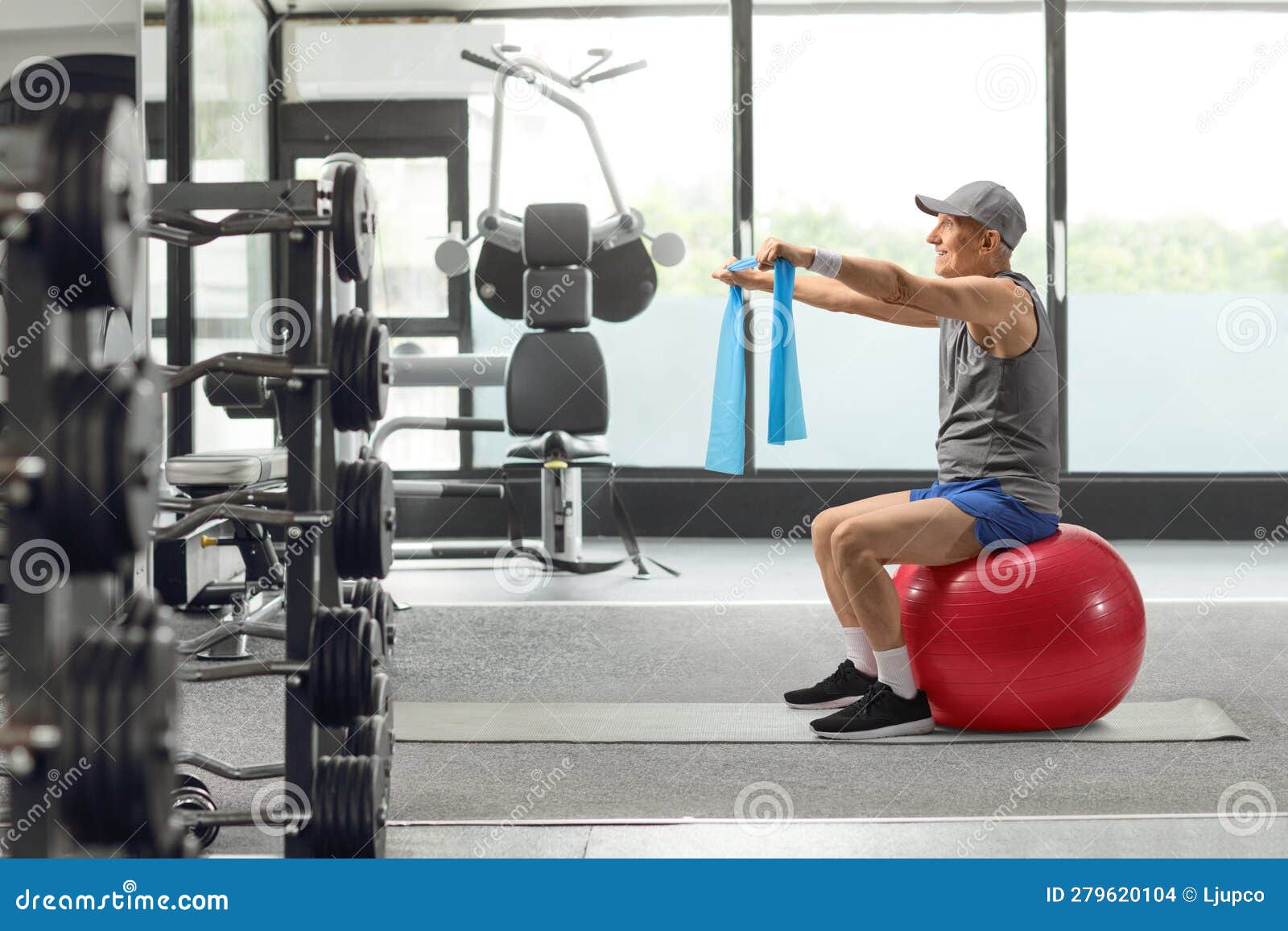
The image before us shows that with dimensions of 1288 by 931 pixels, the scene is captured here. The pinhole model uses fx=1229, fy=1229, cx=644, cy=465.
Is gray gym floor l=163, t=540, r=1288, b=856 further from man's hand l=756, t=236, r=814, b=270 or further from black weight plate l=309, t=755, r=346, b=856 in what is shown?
man's hand l=756, t=236, r=814, b=270

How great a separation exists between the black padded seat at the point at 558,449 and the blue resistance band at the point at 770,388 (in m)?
2.06

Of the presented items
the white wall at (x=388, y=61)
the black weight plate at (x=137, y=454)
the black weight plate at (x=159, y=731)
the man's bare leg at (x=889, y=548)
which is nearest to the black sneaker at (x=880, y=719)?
the man's bare leg at (x=889, y=548)

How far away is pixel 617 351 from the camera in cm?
646

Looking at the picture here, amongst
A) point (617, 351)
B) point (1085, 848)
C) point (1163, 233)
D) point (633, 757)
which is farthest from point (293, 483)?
point (1163, 233)

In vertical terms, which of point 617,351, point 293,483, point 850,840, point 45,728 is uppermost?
point 617,351

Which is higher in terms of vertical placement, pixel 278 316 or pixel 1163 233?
pixel 1163 233

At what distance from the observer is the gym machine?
511 cm

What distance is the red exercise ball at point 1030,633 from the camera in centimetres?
267

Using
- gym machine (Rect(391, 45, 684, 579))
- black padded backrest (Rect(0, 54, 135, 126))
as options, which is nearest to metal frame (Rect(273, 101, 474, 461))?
gym machine (Rect(391, 45, 684, 579))

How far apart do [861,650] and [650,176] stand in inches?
155

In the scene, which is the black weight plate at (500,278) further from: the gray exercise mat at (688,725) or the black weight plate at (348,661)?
the black weight plate at (348,661)

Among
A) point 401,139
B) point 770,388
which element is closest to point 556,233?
point 401,139
